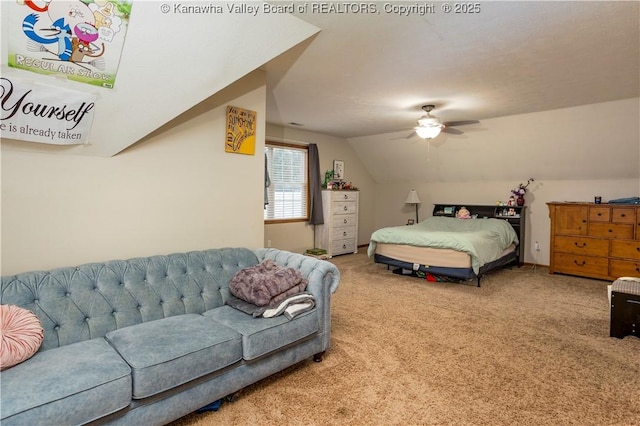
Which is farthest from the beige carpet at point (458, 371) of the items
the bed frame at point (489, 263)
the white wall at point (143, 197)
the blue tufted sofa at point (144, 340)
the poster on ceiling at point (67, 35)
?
the poster on ceiling at point (67, 35)

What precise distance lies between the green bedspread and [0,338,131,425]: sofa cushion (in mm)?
3803

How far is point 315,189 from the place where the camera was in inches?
245

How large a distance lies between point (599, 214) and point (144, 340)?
5.69 meters

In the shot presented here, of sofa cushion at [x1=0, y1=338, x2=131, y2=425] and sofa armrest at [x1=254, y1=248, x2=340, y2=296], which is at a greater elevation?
sofa armrest at [x1=254, y1=248, x2=340, y2=296]

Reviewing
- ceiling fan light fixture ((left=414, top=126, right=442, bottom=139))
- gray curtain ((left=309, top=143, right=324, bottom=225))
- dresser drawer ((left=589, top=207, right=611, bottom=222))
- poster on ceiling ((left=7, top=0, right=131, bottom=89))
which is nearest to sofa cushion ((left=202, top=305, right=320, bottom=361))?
poster on ceiling ((left=7, top=0, right=131, bottom=89))

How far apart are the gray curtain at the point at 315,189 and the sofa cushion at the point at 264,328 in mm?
3971

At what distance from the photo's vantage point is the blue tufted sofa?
1.42 meters

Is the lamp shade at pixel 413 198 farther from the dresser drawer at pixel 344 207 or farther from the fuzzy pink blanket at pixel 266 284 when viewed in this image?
the fuzzy pink blanket at pixel 266 284

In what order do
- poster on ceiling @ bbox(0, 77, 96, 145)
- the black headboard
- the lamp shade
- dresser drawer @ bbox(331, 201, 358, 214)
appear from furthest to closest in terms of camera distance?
the lamp shade → dresser drawer @ bbox(331, 201, 358, 214) → the black headboard → poster on ceiling @ bbox(0, 77, 96, 145)

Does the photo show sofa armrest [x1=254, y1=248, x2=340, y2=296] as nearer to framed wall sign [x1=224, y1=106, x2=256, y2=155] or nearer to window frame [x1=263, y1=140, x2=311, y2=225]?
framed wall sign [x1=224, y1=106, x2=256, y2=155]

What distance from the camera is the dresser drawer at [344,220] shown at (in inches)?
252

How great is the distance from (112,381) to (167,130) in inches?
70.9

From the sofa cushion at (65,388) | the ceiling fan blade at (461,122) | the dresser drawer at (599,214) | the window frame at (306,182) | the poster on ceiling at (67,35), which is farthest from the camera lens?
the window frame at (306,182)

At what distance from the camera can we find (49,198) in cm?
213
